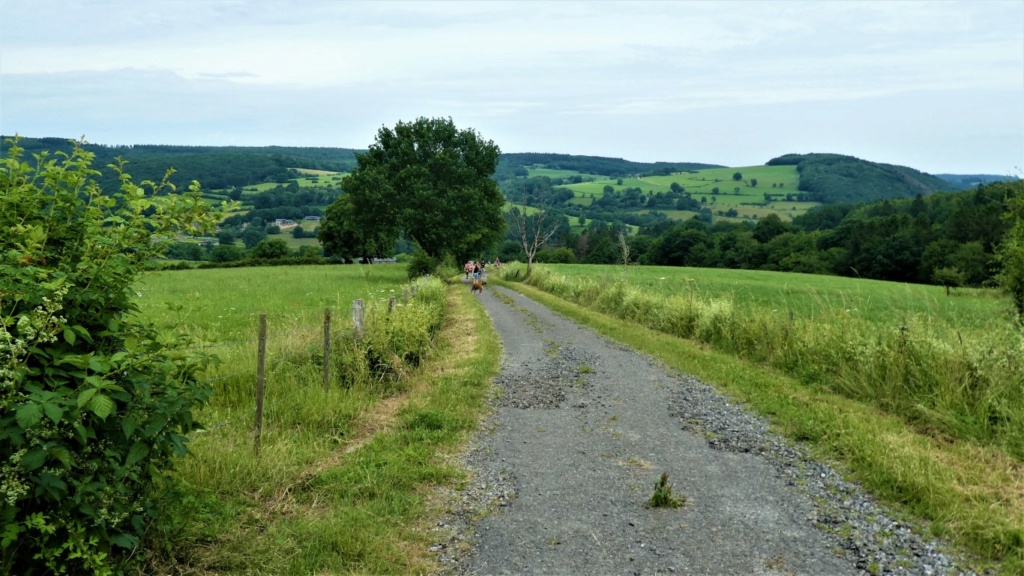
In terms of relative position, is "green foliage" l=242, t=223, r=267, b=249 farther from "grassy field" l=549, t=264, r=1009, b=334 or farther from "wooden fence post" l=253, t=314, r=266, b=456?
"wooden fence post" l=253, t=314, r=266, b=456

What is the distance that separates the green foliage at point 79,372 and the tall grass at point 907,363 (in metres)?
9.41

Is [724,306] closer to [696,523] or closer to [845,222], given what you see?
[696,523]

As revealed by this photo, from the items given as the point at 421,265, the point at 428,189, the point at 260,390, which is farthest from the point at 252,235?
the point at 260,390

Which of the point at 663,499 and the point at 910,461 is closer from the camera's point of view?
the point at 663,499

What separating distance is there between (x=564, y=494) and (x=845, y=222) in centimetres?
11040

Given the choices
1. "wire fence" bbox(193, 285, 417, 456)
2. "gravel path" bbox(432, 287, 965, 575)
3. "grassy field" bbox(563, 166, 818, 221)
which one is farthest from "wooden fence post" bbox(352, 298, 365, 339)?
"grassy field" bbox(563, 166, 818, 221)

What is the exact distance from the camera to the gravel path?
16.7 feet

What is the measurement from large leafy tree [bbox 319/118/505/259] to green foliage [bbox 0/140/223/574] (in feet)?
142

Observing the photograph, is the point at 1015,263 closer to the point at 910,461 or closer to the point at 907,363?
the point at 907,363

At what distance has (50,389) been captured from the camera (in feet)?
11.7

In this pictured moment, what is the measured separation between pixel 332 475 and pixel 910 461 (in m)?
6.54

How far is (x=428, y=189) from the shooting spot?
4844cm

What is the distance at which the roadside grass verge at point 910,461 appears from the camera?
5.49m

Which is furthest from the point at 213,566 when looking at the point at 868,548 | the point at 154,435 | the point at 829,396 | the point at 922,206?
the point at 922,206
